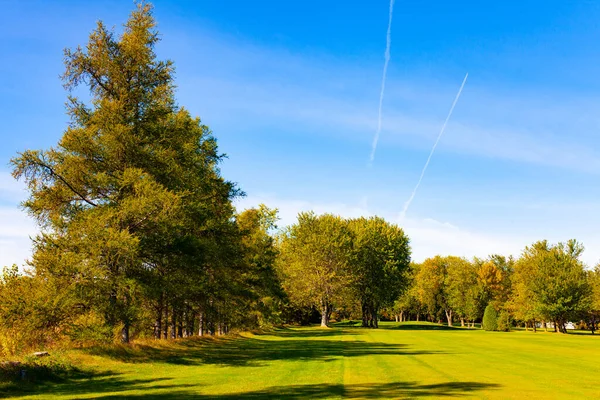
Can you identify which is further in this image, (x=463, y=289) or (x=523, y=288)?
(x=463, y=289)

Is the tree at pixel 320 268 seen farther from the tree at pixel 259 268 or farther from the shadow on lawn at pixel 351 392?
the shadow on lawn at pixel 351 392

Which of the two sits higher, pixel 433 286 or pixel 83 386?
pixel 83 386

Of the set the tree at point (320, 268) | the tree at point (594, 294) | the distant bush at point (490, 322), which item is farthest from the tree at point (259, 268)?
the tree at point (594, 294)

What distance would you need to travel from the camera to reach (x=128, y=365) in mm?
18734

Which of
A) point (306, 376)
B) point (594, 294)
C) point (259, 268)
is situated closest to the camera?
point (306, 376)

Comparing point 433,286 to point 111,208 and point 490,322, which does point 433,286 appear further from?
point 111,208

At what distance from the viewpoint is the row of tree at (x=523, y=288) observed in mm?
66688

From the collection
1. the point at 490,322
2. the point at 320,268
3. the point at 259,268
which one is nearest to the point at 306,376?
the point at 259,268

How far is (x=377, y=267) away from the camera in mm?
73562

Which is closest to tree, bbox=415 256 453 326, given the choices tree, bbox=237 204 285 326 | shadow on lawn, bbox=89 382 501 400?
tree, bbox=237 204 285 326

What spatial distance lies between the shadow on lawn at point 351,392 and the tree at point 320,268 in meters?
50.2

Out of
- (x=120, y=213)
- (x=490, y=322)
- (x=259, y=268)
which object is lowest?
(x=490, y=322)

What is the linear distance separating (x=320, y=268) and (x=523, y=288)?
36.0 m

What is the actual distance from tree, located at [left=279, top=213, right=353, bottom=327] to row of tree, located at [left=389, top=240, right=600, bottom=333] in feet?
94.2
